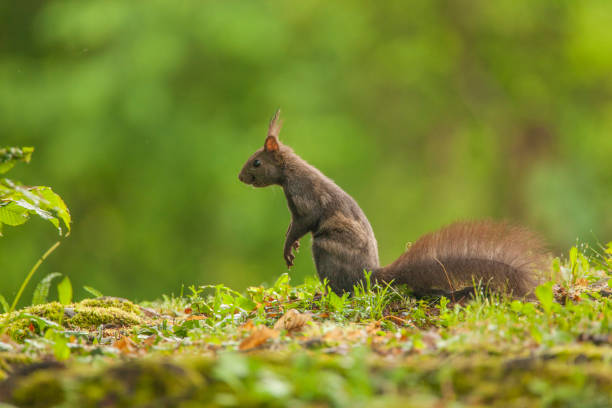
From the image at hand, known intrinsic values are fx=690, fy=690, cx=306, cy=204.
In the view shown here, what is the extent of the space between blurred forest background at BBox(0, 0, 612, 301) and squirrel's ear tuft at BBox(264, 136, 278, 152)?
611 cm

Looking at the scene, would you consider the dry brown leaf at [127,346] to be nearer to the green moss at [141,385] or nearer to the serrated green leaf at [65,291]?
the serrated green leaf at [65,291]

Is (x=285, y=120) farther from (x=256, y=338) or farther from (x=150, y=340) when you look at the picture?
(x=256, y=338)

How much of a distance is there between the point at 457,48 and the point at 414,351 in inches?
477

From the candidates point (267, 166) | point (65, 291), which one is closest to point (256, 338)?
point (65, 291)

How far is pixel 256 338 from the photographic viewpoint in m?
2.88

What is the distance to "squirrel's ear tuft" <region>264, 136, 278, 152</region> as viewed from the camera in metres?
5.28

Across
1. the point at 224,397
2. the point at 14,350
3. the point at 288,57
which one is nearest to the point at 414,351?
the point at 224,397

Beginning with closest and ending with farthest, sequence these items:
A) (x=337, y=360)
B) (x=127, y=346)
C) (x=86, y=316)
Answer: (x=337, y=360) → (x=127, y=346) → (x=86, y=316)

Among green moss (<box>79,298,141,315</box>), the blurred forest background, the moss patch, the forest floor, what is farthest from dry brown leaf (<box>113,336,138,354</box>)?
the blurred forest background

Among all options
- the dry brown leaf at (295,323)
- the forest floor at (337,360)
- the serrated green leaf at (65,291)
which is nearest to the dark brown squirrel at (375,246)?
the forest floor at (337,360)

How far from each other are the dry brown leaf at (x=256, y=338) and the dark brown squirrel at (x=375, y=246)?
5.20ft

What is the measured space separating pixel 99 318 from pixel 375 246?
1.98m

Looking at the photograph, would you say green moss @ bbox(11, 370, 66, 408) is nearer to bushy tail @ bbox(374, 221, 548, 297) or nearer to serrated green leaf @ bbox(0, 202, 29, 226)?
serrated green leaf @ bbox(0, 202, 29, 226)

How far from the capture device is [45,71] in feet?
41.4
